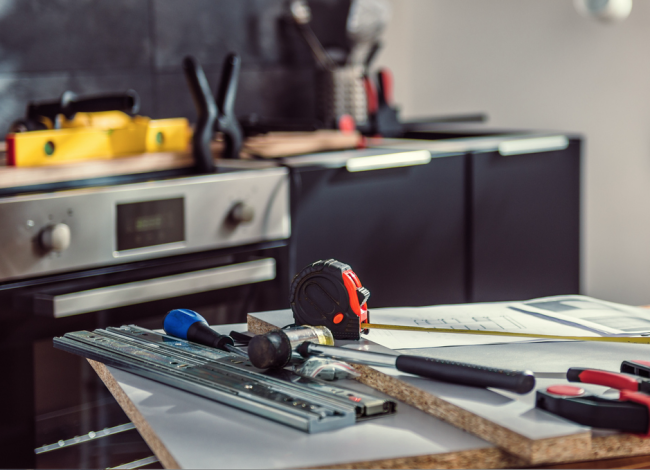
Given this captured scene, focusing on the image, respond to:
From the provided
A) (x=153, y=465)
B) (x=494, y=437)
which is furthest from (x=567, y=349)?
(x=153, y=465)

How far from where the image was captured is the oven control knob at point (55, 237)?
1561 millimetres

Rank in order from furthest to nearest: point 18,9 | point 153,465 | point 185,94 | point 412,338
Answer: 1. point 185,94
2. point 18,9
3. point 153,465
4. point 412,338

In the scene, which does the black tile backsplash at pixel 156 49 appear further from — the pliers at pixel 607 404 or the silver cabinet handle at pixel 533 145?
the pliers at pixel 607 404

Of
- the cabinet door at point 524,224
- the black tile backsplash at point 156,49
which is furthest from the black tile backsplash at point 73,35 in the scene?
the cabinet door at point 524,224

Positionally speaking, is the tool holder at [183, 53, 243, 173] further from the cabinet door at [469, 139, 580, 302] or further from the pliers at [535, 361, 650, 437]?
the pliers at [535, 361, 650, 437]

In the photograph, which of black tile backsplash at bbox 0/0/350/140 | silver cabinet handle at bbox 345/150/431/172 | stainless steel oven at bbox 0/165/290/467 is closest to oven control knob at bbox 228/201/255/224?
stainless steel oven at bbox 0/165/290/467

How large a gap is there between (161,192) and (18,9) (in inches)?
31.6

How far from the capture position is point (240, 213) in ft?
6.14

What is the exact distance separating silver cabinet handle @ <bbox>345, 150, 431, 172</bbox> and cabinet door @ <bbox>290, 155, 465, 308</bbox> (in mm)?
15

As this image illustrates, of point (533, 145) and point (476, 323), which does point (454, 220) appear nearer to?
point (533, 145)

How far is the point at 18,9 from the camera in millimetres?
2148

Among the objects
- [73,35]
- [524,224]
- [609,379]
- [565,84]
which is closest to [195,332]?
[609,379]

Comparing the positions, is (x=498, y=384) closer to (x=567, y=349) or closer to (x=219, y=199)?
(x=567, y=349)

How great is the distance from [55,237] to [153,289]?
25 centimetres
